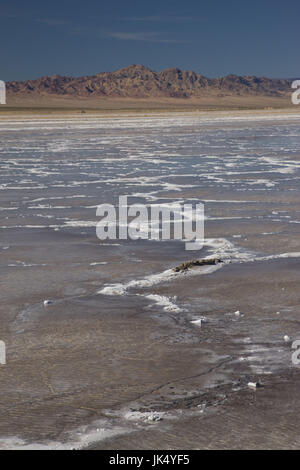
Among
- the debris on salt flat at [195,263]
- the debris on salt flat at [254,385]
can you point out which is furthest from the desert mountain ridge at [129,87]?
the debris on salt flat at [254,385]

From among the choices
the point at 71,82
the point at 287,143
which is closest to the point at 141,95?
the point at 71,82

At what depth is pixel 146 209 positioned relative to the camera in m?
11.3

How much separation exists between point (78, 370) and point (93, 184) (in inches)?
409

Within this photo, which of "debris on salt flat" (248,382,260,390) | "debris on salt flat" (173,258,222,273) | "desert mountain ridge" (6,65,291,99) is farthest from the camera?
"desert mountain ridge" (6,65,291,99)

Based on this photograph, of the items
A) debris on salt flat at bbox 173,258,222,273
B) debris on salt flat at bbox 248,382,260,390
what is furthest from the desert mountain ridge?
debris on salt flat at bbox 248,382,260,390

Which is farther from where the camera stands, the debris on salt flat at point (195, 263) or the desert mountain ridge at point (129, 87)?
the desert mountain ridge at point (129, 87)

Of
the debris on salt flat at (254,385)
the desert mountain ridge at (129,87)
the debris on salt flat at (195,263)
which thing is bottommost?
the debris on salt flat at (254,385)

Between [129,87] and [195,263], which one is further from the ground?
[129,87]

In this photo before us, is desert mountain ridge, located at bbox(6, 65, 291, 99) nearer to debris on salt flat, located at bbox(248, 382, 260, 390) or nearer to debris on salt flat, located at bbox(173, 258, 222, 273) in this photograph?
debris on salt flat, located at bbox(173, 258, 222, 273)

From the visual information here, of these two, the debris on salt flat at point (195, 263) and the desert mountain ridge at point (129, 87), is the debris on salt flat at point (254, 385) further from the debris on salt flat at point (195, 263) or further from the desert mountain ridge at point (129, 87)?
the desert mountain ridge at point (129, 87)

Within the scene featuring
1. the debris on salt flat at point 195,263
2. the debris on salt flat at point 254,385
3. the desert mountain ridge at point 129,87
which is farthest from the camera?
the desert mountain ridge at point 129,87

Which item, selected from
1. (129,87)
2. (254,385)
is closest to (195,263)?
(254,385)

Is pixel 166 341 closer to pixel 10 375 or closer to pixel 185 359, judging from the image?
pixel 185 359

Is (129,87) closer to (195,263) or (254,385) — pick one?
(195,263)
